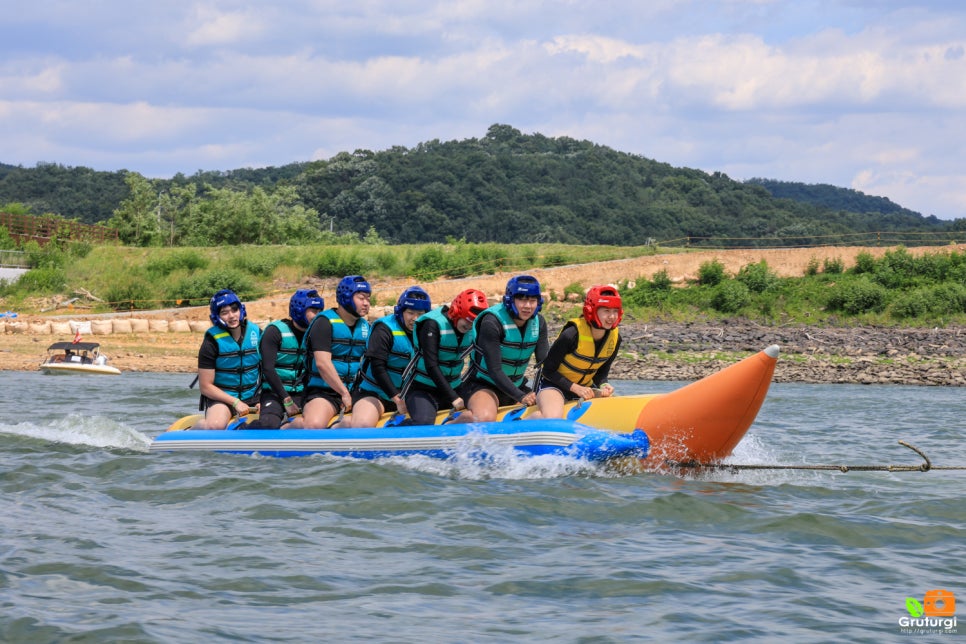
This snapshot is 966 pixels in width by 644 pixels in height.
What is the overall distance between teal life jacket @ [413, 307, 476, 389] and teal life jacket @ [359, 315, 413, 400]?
0.15 meters

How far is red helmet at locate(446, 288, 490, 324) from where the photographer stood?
8.02 metres

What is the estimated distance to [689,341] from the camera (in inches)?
949

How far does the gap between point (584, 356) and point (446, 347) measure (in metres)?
1.03

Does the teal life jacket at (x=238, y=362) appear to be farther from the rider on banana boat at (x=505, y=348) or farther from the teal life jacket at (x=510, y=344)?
the teal life jacket at (x=510, y=344)

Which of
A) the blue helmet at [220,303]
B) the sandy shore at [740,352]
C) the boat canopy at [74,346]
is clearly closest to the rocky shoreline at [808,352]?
the sandy shore at [740,352]

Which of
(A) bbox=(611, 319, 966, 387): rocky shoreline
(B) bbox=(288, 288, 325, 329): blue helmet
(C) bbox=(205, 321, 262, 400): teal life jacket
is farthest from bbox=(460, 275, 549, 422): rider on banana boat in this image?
(A) bbox=(611, 319, 966, 387): rocky shoreline

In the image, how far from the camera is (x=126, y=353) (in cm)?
2173

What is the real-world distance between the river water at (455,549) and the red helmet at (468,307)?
109 cm

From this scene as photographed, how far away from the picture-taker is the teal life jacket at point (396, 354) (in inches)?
328

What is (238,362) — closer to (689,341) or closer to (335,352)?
(335,352)

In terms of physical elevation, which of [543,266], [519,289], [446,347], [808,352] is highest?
[543,266]

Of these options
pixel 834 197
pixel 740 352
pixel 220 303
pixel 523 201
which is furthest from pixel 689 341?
pixel 834 197

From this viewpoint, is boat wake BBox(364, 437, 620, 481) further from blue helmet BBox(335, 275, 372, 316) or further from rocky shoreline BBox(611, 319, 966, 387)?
rocky shoreline BBox(611, 319, 966, 387)

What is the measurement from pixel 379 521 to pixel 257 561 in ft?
3.66
